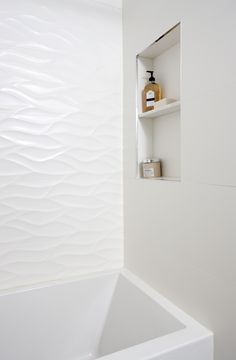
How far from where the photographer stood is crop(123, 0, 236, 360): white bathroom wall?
35.3 inches

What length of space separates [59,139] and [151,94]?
0.56 m

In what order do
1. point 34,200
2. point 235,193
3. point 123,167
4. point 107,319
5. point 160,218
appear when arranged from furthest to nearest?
1. point 123,167
2. point 107,319
3. point 34,200
4. point 160,218
5. point 235,193

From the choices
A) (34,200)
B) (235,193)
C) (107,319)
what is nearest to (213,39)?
(235,193)

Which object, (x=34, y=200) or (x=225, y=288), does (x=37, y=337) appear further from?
(x=225, y=288)

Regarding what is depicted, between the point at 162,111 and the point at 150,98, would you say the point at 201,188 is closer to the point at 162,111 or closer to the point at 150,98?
the point at 162,111

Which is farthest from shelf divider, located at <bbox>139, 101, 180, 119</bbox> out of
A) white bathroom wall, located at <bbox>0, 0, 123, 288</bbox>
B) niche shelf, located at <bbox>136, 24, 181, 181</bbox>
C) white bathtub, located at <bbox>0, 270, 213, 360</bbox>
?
white bathtub, located at <bbox>0, 270, 213, 360</bbox>

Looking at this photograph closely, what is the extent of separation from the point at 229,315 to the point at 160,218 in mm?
502

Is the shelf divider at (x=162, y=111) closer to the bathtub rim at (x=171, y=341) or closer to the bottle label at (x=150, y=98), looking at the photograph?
the bottle label at (x=150, y=98)

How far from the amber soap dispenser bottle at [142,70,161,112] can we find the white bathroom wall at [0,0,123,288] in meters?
0.23

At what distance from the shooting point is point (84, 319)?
1490mm

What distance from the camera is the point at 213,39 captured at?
94 centimetres

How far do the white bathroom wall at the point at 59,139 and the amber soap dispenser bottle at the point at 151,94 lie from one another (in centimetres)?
23

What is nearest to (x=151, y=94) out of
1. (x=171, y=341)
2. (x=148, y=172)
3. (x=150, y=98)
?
(x=150, y=98)

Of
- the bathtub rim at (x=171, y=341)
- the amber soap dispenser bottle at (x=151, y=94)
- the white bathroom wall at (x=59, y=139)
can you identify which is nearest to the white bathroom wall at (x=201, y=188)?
the bathtub rim at (x=171, y=341)
